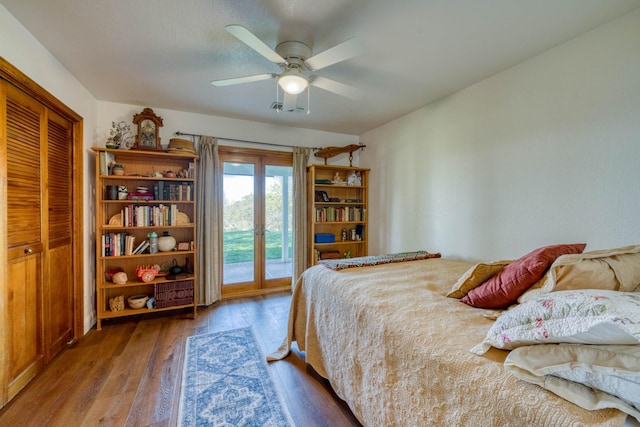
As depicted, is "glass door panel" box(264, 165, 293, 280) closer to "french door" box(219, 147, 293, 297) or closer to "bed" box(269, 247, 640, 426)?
"french door" box(219, 147, 293, 297)

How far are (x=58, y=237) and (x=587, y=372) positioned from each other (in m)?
3.39

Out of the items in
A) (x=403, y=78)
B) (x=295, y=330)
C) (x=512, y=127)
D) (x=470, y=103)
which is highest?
(x=403, y=78)

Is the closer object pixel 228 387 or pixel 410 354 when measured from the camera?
pixel 410 354

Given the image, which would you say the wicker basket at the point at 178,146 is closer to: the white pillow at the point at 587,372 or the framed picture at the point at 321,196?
the framed picture at the point at 321,196

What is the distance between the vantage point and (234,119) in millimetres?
3607

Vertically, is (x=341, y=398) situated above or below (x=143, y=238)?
below

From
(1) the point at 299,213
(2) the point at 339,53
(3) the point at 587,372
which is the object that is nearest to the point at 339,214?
(1) the point at 299,213

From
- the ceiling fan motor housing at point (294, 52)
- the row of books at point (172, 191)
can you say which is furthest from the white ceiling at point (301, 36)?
the row of books at point (172, 191)

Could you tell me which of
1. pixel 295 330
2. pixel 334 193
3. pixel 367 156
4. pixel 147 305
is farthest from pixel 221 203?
pixel 367 156

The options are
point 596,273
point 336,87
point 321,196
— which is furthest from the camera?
point 321,196

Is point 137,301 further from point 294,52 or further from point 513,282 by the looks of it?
point 513,282

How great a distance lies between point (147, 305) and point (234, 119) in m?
2.54

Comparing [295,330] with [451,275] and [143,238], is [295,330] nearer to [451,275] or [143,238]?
[451,275]

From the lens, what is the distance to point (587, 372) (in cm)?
74
